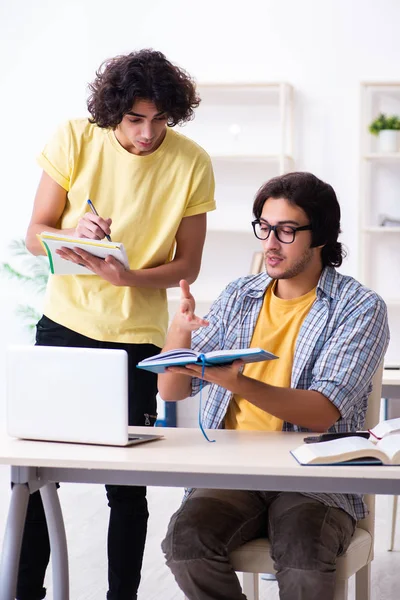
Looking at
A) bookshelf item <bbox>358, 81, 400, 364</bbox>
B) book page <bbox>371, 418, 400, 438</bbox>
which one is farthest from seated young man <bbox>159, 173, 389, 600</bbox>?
bookshelf item <bbox>358, 81, 400, 364</bbox>

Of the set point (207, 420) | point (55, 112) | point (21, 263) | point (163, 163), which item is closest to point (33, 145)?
point (55, 112)

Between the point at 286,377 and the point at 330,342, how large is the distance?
129mm

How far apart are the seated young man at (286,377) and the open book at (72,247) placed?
9.1 inches

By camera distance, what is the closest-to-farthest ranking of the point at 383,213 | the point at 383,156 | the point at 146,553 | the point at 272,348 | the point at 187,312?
1. the point at 187,312
2. the point at 272,348
3. the point at 146,553
4. the point at 383,156
5. the point at 383,213

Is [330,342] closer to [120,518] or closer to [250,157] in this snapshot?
[120,518]

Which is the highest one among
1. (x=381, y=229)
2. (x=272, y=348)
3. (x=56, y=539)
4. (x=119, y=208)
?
(x=119, y=208)

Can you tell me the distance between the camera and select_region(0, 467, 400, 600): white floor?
2.80 meters

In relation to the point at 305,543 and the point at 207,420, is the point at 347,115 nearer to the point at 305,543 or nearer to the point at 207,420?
the point at 207,420

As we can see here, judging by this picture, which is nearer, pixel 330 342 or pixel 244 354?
pixel 244 354

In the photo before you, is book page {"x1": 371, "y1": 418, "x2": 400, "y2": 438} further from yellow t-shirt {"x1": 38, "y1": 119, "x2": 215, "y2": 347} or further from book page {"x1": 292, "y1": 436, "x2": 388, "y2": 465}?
yellow t-shirt {"x1": 38, "y1": 119, "x2": 215, "y2": 347}

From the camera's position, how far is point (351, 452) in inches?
60.5

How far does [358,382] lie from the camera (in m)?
1.93

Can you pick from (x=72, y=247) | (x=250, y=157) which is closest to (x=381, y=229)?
(x=250, y=157)

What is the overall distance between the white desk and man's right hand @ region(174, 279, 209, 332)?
0.28 m
